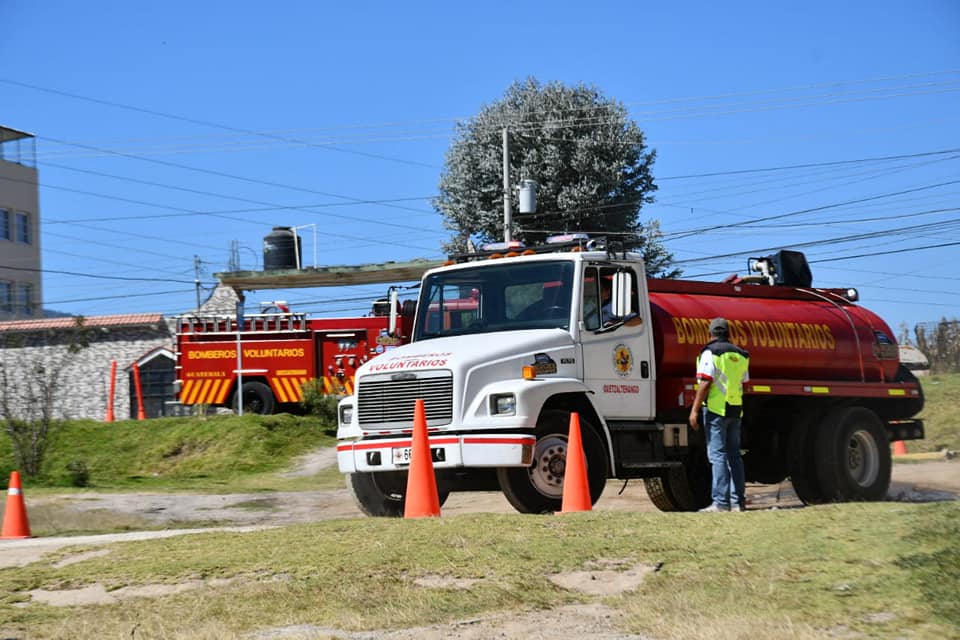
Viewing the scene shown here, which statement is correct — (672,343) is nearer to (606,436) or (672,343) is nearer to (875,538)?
(606,436)

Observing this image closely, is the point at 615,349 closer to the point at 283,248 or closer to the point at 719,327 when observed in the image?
the point at 719,327

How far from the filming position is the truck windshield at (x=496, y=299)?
12484mm

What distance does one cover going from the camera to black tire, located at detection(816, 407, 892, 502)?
14.1 metres

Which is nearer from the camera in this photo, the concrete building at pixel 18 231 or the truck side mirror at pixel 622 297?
the truck side mirror at pixel 622 297

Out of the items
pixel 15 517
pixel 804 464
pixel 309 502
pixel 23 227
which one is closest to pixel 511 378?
pixel 804 464

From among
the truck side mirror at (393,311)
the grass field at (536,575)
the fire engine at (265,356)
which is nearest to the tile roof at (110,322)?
the fire engine at (265,356)

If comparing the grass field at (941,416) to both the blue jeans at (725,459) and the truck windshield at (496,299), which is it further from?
the truck windshield at (496,299)

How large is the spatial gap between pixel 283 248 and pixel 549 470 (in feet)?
124

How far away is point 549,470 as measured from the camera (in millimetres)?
11609

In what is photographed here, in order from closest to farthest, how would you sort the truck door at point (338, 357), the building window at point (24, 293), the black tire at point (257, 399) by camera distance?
the truck door at point (338, 357) → the black tire at point (257, 399) → the building window at point (24, 293)

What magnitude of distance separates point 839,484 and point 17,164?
5284 cm

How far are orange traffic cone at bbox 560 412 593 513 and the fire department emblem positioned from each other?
5.18ft

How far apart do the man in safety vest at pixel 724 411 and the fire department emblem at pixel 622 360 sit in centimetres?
92

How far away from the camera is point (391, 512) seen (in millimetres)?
12562
